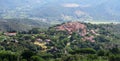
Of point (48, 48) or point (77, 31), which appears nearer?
point (48, 48)

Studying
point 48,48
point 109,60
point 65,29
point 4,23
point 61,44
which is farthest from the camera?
point 4,23

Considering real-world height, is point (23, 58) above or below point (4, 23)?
above

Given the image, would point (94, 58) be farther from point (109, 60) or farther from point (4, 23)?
point (4, 23)

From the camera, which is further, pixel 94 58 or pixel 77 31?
pixel 77 31

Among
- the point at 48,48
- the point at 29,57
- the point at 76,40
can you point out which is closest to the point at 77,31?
the point at 76,40

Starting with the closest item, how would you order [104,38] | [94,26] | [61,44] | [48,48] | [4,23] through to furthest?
1. [48,48]
2. [61,44]
3. [104,38]
4. [94,26]
5. [4,23]

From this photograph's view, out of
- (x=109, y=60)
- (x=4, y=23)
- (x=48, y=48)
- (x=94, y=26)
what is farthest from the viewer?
(x=4, y=23)

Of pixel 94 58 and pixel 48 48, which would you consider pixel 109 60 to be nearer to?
pixel 94 58

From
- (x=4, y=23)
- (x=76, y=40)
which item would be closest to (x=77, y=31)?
(x=76, y=40)

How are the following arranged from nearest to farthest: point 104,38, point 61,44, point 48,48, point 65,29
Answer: point 48,48 → point 61,44 → point 104,38 → point 65,29
